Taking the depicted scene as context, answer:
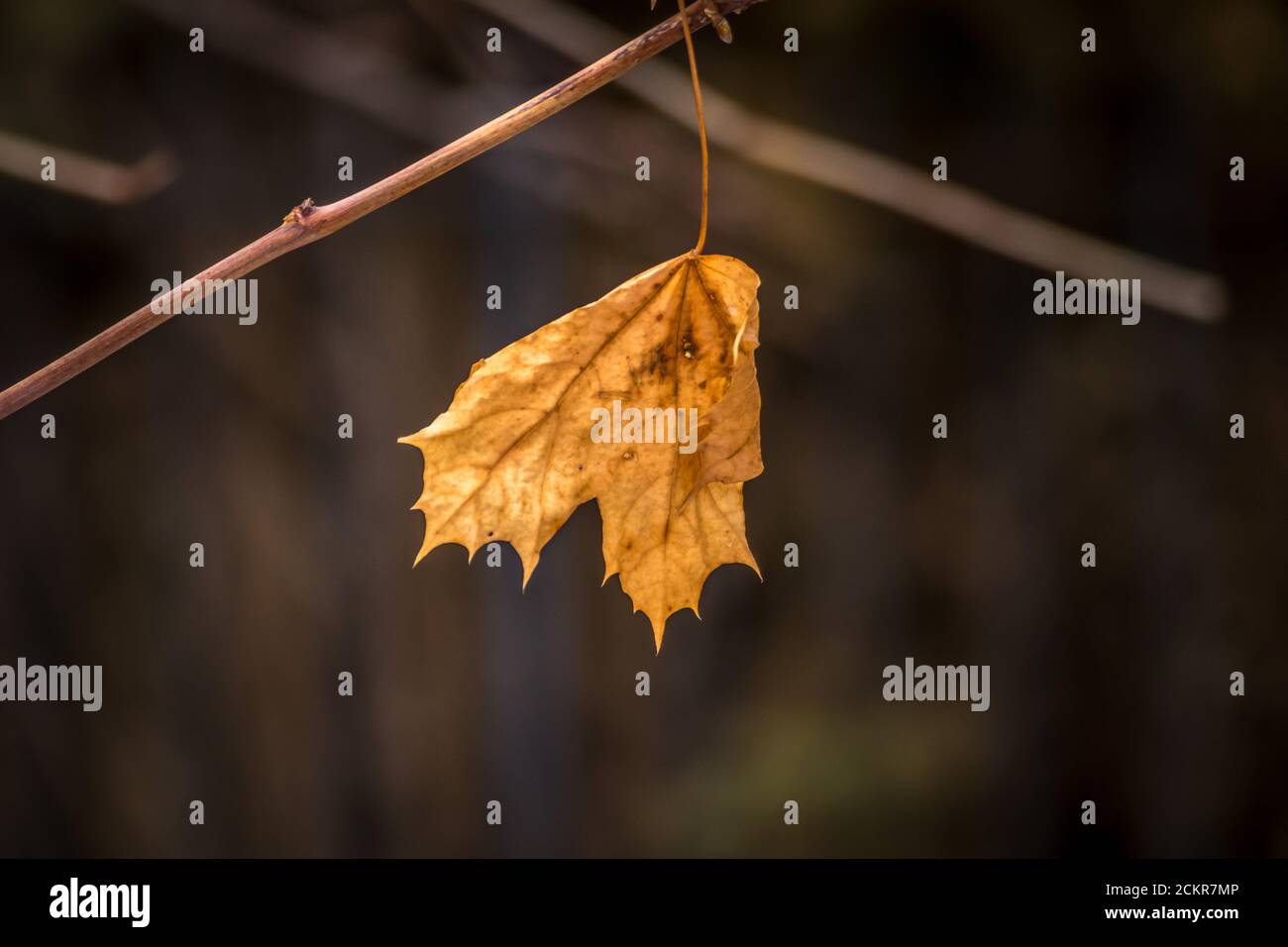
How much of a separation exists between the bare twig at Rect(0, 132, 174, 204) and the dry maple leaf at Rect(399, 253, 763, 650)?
84 cm

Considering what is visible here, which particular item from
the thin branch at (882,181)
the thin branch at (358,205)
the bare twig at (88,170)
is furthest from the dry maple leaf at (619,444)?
the bare twig at (88,170)

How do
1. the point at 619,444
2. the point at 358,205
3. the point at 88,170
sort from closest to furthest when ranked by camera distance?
the point at 358,205, the point at 619,444, the point at 88,170

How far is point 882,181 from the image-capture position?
3.59 feet

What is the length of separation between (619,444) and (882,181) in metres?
0.77

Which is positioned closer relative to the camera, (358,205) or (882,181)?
(358,205)

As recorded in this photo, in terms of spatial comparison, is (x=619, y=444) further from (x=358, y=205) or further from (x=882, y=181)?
(x=882, y=181)

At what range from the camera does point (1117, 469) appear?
45.4 inches

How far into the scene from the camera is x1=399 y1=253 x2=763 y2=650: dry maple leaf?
1.47 ft

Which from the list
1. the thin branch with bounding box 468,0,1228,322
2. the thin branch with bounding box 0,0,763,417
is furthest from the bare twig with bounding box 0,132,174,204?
the thin branch with bounding box 0,0,763,417

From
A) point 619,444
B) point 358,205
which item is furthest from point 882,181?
point 358,205

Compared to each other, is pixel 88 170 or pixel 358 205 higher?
pixel 88 170

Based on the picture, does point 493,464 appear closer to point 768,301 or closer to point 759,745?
point 768,301

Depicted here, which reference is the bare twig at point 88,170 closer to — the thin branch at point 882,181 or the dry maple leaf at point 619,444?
the thin branch at point 882,181

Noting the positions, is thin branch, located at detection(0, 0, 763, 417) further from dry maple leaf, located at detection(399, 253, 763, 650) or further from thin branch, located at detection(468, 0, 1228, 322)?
thin branch, located at detection(468, 0, 1228, 322)
